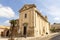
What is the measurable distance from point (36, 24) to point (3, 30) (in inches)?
533

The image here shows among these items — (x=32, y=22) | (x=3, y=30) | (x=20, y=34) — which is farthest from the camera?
(x=3, y=30)

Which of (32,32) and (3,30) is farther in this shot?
(3,30)

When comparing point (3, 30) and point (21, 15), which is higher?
point (21, 15)

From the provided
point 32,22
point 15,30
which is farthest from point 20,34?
point 32,22

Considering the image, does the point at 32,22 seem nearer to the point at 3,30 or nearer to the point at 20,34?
the point at 20,34

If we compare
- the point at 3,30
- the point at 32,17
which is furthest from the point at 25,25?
the point at 3,30

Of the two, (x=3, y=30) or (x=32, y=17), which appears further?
(x=3, y=30)

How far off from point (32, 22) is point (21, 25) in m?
3.78

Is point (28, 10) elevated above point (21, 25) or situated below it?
above

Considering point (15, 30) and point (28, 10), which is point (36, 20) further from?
point (15, 30)

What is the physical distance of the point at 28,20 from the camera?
29.0m

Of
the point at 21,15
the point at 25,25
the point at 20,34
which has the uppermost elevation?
the point at 21,15

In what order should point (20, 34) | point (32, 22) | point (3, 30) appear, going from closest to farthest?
1. point (32, 22)
2. point (20, 34)
3. point (3, 30)

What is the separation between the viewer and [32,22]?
92.5 ft
